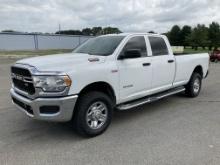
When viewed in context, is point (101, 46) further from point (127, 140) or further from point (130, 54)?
point (127, 140)

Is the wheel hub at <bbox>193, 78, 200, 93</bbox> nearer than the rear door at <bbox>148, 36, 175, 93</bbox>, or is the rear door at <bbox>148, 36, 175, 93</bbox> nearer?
the rear door at <bbox>148, 36, 175, 93</bbox>

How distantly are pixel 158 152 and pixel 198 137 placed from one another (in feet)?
3.26

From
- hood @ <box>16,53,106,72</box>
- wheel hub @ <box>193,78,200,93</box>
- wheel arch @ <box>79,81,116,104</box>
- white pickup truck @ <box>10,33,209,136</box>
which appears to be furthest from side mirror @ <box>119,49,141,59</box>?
wheel hub @ <box>193,78,200,93</box>

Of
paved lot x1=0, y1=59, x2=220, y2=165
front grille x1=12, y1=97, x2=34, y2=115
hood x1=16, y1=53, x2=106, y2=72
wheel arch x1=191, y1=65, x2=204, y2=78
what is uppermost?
hood x1=16, y1=53, x2=106, y2=72

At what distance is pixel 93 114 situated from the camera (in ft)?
14.3

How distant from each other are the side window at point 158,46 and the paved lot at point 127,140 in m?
1.46

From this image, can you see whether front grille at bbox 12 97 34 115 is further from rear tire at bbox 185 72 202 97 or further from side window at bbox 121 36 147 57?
rear tire at bbox 185 72 202 97

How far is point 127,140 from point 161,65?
7.30 feet

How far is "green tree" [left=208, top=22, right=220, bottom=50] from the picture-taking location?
2859 inches

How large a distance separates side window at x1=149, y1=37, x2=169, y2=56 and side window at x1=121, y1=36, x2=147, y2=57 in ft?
0.96

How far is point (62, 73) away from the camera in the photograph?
3.75 m

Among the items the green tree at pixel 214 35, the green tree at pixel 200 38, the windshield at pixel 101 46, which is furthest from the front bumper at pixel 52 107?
the green tree at pixel 214 35

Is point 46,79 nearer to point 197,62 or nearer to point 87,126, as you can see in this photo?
point 87,126

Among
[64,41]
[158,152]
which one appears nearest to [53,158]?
[158,152]
